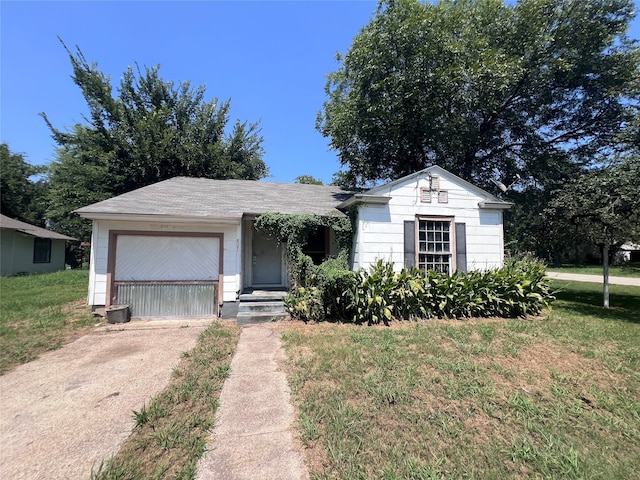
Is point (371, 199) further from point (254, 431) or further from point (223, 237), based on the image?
point (254, 431)

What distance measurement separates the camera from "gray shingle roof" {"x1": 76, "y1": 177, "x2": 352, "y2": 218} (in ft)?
24.0

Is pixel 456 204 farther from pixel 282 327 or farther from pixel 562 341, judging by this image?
pixel 282 327

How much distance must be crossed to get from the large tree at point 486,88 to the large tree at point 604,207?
411 cm

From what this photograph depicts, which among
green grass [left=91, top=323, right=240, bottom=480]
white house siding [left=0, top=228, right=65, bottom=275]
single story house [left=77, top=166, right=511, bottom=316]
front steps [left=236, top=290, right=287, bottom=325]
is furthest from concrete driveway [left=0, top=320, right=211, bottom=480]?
white house siding [left=0, top=228, right=65, bottom=275]

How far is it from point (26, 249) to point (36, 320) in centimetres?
1430

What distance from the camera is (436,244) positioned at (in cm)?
819

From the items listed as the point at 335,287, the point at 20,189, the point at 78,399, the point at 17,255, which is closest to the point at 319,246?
the point at 335,287

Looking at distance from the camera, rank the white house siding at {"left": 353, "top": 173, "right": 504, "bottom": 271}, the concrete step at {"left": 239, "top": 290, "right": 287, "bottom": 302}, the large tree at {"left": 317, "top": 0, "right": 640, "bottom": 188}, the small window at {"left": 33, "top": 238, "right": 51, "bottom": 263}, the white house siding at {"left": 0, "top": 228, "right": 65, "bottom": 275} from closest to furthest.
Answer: the concrete step at {"left": 239, "top": 290, "right": 287, "bottom": 302} < the white house siding at {"left": 353, "top": 173, "right": 504, "bottom": 271} < the large tree at {"left": 317, "top": 0, "right": 640, "bottom": 188} < the white house siding at {"left": 0, "top": 228, "right": 65, "bottom": 275} < the small window at {"left": 33, "top": 238, "right": 51, "bottom": 263}

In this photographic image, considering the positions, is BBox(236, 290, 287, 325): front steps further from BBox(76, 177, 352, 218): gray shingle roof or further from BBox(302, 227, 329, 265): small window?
BBox(302, 227, 329, 265): small window

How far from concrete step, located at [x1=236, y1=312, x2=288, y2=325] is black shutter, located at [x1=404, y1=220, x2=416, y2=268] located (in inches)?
140

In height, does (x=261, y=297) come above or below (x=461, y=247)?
below

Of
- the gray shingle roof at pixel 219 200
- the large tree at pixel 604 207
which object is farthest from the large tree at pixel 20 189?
the large tree at pixel 604 207

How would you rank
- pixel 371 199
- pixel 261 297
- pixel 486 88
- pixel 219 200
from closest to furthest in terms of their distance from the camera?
pixel 261 297 < pixel 371 199 < pixel 219 200 < pixel 486 88

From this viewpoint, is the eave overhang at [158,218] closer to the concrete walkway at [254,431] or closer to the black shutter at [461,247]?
the concrete walkway at [254,431]
